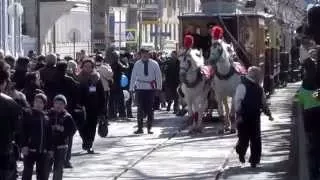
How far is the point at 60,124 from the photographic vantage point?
1288 centimetres

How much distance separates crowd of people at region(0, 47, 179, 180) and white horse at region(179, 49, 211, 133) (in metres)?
0.71

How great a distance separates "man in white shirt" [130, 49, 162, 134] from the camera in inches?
879

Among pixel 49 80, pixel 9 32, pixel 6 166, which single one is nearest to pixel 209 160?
pixel 49 80

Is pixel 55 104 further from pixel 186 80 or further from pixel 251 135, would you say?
pixel 186 80

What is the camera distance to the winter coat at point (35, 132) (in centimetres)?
1238

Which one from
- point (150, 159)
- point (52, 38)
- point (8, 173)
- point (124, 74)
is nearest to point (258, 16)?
point (124, 74)

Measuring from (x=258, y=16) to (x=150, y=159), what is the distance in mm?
11391

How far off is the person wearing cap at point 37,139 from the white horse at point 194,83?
33.8ft

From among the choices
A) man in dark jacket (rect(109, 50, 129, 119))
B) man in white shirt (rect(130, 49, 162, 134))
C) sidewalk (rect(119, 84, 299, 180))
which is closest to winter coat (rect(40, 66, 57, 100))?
sidewalk (rect(119, 84, 299, 180))

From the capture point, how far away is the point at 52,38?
174ft

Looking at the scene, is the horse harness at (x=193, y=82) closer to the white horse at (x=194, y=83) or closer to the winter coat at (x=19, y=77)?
the white horse at (x=194, y=83)

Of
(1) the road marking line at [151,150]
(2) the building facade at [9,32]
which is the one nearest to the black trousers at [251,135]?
(1) the road marking line at [151,150]

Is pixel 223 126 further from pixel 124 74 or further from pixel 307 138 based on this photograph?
pixel 307 138

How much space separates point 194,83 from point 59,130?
399 inches
